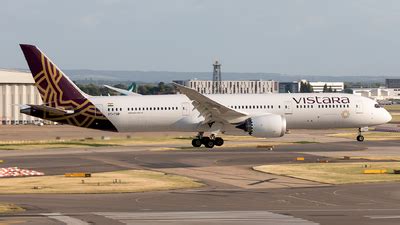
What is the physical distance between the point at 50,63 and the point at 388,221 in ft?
134

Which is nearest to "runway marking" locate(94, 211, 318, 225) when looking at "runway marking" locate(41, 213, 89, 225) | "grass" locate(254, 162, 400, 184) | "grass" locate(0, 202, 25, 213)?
"runway marking" locate(41, 213, 89, 225)

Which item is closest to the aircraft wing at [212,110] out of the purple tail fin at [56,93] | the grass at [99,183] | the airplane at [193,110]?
the airplane at [193,110]

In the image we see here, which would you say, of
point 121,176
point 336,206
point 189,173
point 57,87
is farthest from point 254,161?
point 336,206

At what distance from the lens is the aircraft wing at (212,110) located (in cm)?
6353

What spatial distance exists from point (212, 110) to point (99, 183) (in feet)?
72.1

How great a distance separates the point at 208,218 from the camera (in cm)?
3117

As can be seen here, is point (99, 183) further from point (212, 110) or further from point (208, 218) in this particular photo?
point (212, 110)

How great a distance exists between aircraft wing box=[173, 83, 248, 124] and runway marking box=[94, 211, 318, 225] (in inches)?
1194

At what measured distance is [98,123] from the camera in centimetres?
6719

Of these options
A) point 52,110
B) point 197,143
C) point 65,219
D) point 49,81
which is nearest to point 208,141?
point 197,143

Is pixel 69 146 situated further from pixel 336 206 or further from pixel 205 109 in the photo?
pixel 336 206

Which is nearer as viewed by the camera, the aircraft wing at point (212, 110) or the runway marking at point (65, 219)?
the runway marking at point (65, 219)

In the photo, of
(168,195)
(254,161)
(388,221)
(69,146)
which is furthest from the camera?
(69,146)

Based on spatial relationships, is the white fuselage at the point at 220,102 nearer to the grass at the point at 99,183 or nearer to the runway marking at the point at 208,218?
the grass at the point at 99,183
